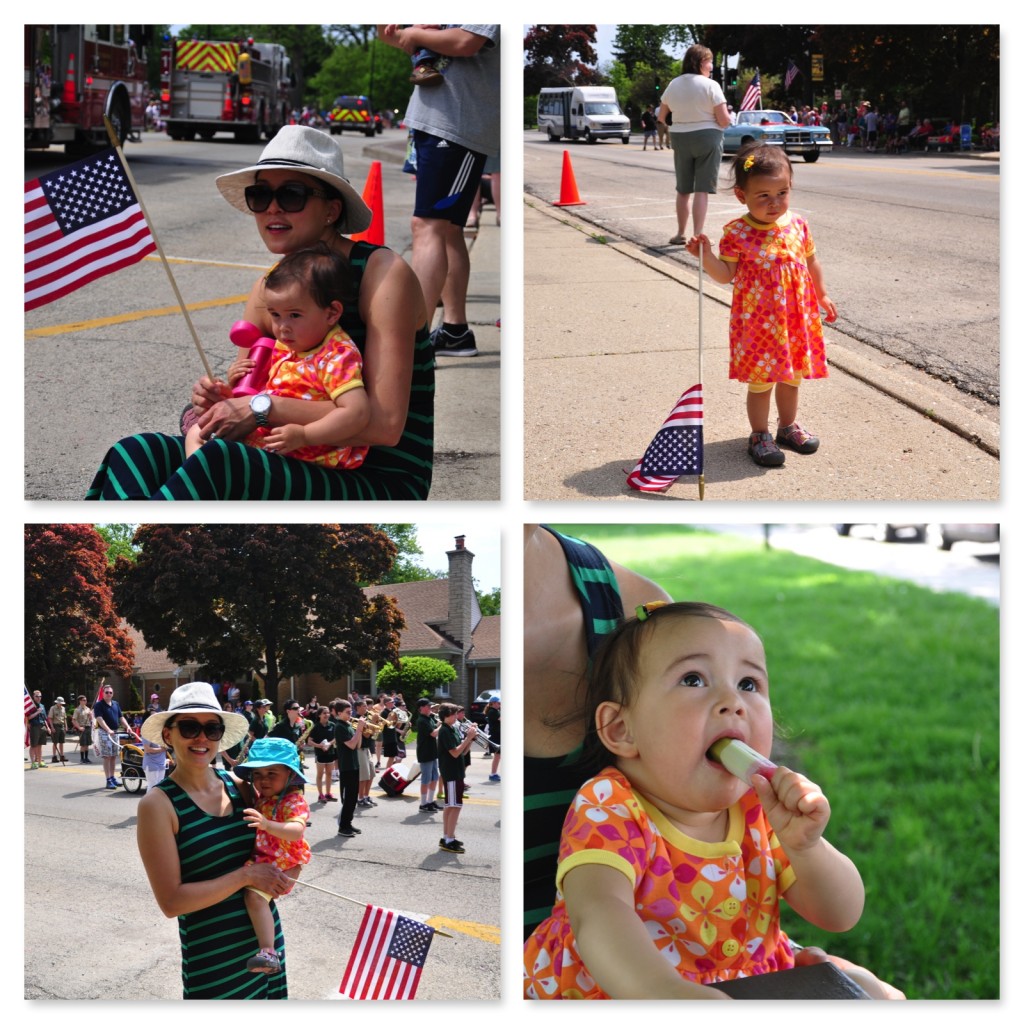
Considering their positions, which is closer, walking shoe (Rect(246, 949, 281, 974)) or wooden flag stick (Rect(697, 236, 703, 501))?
walking shoe (Rect(246, 949, 281, 974))

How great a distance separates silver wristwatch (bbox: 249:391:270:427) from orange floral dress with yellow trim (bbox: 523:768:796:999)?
0.87 m

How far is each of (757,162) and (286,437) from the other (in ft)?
A: 3.94

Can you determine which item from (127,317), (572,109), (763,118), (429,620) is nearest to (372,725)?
(429,620)

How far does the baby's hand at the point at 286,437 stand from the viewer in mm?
2270

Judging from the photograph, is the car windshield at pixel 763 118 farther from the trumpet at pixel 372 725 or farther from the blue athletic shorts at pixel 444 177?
the trumpet at pixel 372 725

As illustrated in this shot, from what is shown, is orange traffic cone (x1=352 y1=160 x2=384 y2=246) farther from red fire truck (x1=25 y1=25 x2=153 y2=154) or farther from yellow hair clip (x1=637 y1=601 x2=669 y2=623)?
yellow hair clip (x1=637 y1=601 x2=669 y2=623)

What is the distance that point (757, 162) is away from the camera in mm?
2701

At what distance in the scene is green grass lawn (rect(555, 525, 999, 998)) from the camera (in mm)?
2426

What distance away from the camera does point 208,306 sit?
173 inches

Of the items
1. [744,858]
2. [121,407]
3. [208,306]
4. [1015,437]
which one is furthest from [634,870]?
[208,306]

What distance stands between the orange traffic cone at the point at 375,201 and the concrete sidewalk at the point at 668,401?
2.12 feet

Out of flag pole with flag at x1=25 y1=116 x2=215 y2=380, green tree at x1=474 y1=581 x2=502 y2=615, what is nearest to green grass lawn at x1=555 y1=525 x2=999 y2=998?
green tree at x1=474 y1=581 x2=502 y2=615

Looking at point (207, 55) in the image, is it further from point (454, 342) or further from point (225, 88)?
point (454, 342)

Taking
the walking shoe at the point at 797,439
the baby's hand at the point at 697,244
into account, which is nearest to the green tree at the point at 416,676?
the walking shoe at the point at 797,439
